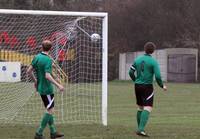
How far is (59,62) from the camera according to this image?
17.0 m

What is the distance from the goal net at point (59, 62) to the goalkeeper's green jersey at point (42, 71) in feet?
9.09

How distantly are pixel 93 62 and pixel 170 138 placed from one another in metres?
7.22

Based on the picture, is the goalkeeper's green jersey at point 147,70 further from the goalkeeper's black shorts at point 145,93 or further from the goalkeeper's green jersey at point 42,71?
the goalkeeper's green jersey at point 42,71

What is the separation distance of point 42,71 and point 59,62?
5.03 metres

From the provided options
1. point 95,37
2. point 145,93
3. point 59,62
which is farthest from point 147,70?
point 59,62

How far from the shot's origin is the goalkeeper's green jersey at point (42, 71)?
11859 mm

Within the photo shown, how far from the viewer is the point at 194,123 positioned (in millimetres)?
16734

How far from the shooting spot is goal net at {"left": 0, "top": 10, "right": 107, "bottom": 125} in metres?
15.6

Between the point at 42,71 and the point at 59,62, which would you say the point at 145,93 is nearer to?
the point at 42,71

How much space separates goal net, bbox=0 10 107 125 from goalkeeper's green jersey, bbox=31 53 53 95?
2.77 m

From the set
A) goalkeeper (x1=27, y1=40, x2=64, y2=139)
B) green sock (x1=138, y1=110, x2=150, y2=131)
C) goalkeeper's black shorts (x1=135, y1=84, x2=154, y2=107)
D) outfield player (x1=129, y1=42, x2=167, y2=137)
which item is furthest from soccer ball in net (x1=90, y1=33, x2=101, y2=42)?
goalkeeper (x1=27, y1=40, x2=64, y2=139)

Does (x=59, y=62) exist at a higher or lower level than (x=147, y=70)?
higher

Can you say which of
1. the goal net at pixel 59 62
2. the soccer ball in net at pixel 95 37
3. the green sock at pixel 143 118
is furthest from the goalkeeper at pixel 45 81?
the soccer ball in net at pixel 95 37

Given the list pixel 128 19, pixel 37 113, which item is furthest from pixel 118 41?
pixel 37 113
